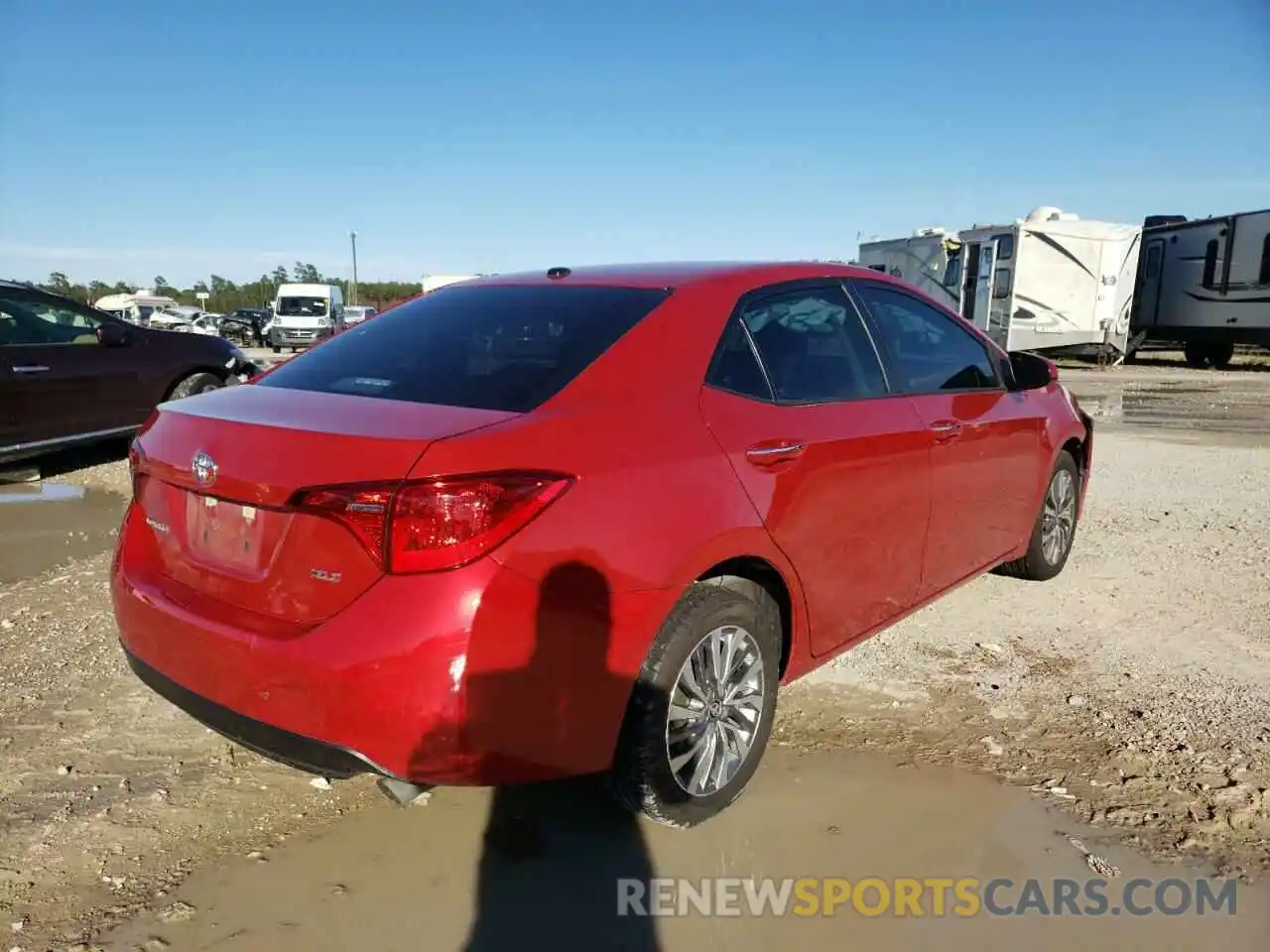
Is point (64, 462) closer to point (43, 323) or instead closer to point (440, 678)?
point (43, 323)

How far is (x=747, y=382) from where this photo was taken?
281 centimetres

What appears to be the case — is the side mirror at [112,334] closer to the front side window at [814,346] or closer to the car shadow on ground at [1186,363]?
the front side window at [814,346]

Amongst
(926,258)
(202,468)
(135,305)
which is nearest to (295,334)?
(135,305)

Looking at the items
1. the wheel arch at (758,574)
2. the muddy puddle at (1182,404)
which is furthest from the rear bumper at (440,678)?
the muddy puddle at (1182,404)

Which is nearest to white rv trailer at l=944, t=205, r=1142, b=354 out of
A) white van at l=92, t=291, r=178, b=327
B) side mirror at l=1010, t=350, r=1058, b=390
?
side mirror at l=1010, t=350, r=1058, b=390

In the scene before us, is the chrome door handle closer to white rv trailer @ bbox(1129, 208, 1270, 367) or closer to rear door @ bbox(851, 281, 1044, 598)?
rear door @ bbox(851, 281, 1044, 598)

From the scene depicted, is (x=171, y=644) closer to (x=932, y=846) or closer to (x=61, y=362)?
(x=932, y=846)

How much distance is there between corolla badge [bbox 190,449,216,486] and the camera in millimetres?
2279

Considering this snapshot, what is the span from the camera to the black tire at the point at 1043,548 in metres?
4.64

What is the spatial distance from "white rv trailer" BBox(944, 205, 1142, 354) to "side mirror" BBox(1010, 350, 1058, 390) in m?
14.3

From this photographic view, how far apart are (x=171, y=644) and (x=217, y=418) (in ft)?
1.99

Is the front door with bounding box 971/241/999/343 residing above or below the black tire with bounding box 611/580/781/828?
above

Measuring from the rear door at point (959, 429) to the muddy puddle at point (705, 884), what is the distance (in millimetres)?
1167

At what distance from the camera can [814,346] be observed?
317 centimetres
